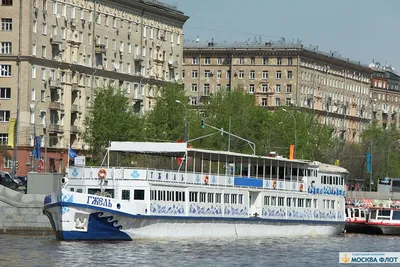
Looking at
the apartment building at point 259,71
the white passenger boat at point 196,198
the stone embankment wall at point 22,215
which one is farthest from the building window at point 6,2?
the apartment building at point 259,71

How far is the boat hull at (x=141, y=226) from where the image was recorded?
229ft

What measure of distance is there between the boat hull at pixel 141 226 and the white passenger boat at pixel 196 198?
50mm

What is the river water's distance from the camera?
61.4m

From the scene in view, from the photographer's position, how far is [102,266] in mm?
58938

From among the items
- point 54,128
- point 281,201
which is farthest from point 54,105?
point 281,201

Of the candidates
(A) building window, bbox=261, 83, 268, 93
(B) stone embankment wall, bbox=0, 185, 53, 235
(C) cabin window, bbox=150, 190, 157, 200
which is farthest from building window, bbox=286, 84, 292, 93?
(C) cabin window, bbox=150, 190, 157, 200

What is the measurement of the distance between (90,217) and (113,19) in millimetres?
78095

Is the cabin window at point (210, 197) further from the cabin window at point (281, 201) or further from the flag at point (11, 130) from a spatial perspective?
the flag at point (11, 130)

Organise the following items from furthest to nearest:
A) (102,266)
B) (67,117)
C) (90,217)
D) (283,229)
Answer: (67,117), (283,229), (90,217), (102,266)

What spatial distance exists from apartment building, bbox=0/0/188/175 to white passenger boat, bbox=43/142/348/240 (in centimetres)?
3694

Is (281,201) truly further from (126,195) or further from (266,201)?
(126,195)

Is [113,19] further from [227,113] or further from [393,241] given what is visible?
[393,241]

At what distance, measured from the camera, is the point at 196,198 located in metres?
76.8

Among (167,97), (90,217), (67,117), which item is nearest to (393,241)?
(90,217)
